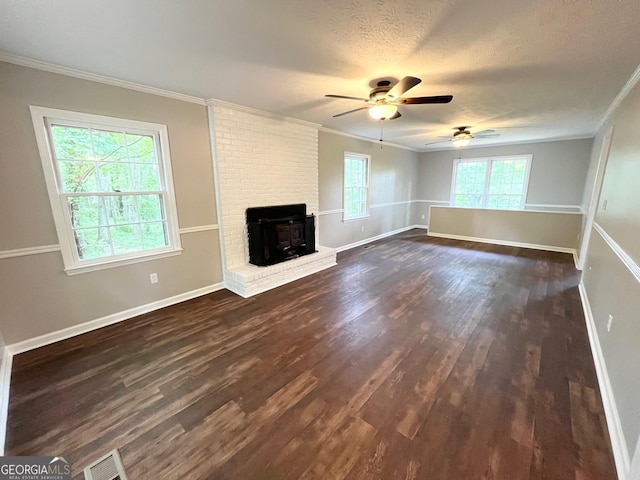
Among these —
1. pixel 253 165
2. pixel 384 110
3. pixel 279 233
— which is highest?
pixel 384 110

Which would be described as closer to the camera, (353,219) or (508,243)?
(353,219)

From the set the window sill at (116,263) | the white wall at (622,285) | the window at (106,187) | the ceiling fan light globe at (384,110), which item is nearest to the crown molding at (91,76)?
the window at (106,187)

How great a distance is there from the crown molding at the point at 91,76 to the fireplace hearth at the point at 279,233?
5.24ft

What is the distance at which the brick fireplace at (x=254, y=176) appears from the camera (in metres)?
3.49

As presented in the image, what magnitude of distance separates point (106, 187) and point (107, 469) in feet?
8.11

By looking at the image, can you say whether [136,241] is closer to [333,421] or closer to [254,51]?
[254,51]

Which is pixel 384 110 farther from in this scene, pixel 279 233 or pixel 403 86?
pixel 279 233

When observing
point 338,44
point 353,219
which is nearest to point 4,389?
point 338,44

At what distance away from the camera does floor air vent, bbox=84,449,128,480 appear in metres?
1.35

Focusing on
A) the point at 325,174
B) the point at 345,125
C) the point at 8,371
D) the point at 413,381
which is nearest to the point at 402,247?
the point at 325,174

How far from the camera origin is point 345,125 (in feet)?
15.5

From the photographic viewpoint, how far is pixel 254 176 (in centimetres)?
386

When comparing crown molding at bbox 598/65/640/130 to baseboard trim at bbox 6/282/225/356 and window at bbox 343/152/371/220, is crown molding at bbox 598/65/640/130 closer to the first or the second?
window at bbox 343/152/371/220

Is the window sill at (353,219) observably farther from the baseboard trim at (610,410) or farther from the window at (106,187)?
the baseboard trim at (610,410)
